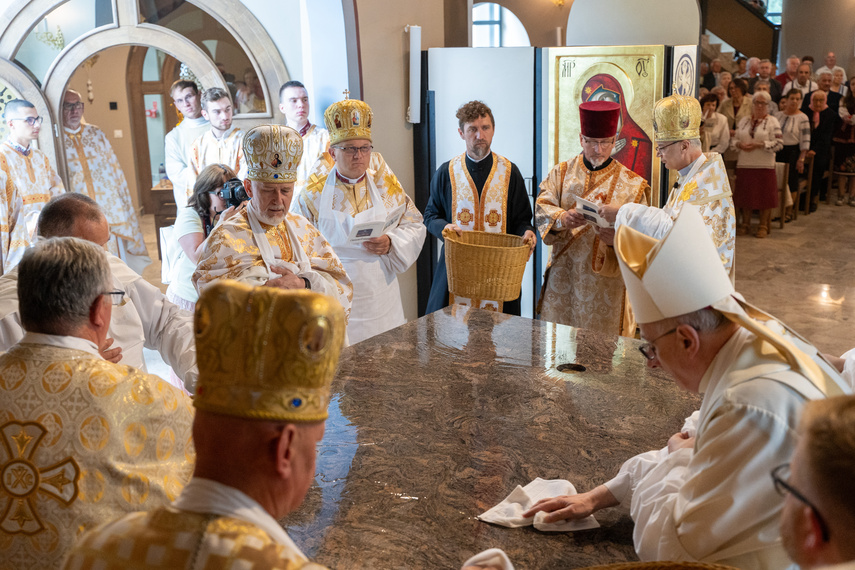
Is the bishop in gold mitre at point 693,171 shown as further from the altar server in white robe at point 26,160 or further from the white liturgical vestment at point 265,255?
the altar server in white robe at point 26,160

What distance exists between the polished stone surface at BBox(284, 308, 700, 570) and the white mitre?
605 millimetres

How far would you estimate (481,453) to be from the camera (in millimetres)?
2420

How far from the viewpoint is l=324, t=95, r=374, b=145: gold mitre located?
423 cm

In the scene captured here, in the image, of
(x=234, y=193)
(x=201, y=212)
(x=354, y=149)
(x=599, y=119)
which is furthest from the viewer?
(x=599, y=119)

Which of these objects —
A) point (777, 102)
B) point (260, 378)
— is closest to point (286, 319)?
point (260, 378)

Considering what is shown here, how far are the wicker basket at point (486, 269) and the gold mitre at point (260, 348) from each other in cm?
277

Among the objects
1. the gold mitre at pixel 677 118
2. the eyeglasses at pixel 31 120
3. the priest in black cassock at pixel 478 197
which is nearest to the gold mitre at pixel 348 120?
the priest in black cassock at pixel 478 197

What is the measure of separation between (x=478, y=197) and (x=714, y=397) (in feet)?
11.9

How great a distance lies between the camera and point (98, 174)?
7883 millimetres

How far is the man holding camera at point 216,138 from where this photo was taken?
641 cm

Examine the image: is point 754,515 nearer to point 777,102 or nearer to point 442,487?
point 442,487

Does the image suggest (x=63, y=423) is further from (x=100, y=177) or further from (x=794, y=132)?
(x=794, y=132)

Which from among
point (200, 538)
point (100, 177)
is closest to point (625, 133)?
point (200, 538)

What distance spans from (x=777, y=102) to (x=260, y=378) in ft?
41.6
